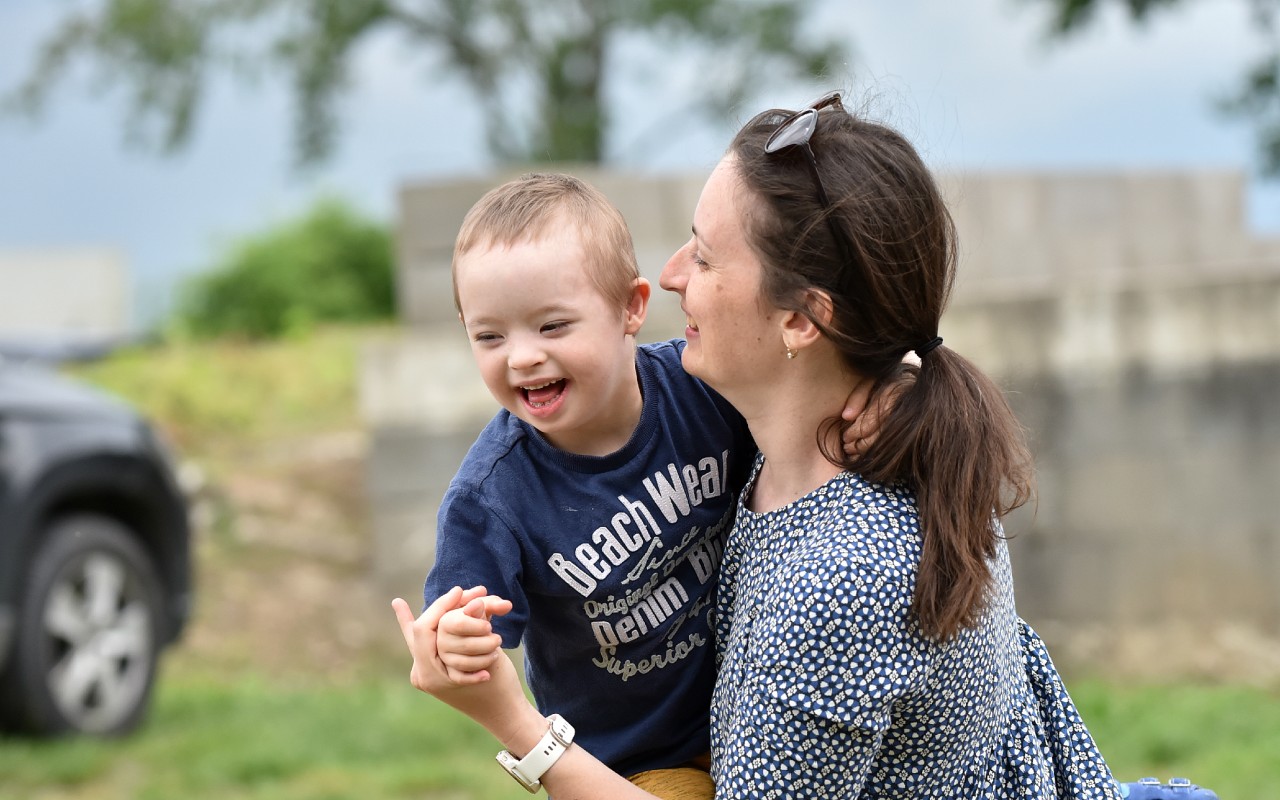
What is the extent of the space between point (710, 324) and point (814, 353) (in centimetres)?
16

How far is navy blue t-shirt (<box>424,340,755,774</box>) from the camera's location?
2520 mm

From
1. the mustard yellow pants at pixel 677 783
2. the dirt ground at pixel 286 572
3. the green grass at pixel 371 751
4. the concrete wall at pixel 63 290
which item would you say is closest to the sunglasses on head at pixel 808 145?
the mustard yellow pants at pixel 677 783

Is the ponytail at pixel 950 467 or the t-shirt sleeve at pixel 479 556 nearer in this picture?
the ponytail at pixel 950 467

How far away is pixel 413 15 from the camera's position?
19.6 m

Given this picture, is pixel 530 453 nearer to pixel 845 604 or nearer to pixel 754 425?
pixel 754 425

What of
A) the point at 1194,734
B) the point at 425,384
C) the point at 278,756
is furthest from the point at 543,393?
the point at 425,384

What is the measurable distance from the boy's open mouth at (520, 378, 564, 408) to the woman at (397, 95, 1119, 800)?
22 cm

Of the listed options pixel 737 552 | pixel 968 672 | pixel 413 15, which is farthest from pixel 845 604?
pixel 413 15

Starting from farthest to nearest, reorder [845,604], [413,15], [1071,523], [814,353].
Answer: [413,15] < [1071,523] < [814,353] < [845,604]

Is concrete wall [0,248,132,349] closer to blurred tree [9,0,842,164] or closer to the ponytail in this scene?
blurred tree [9,0,842,164]

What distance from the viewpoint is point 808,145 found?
2332 millimetres

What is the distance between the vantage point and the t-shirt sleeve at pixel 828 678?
2166 millimetres

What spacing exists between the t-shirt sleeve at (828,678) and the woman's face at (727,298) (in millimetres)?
348

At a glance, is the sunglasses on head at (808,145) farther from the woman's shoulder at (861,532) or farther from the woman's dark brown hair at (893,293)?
the woman's shoulder at (861,532)
